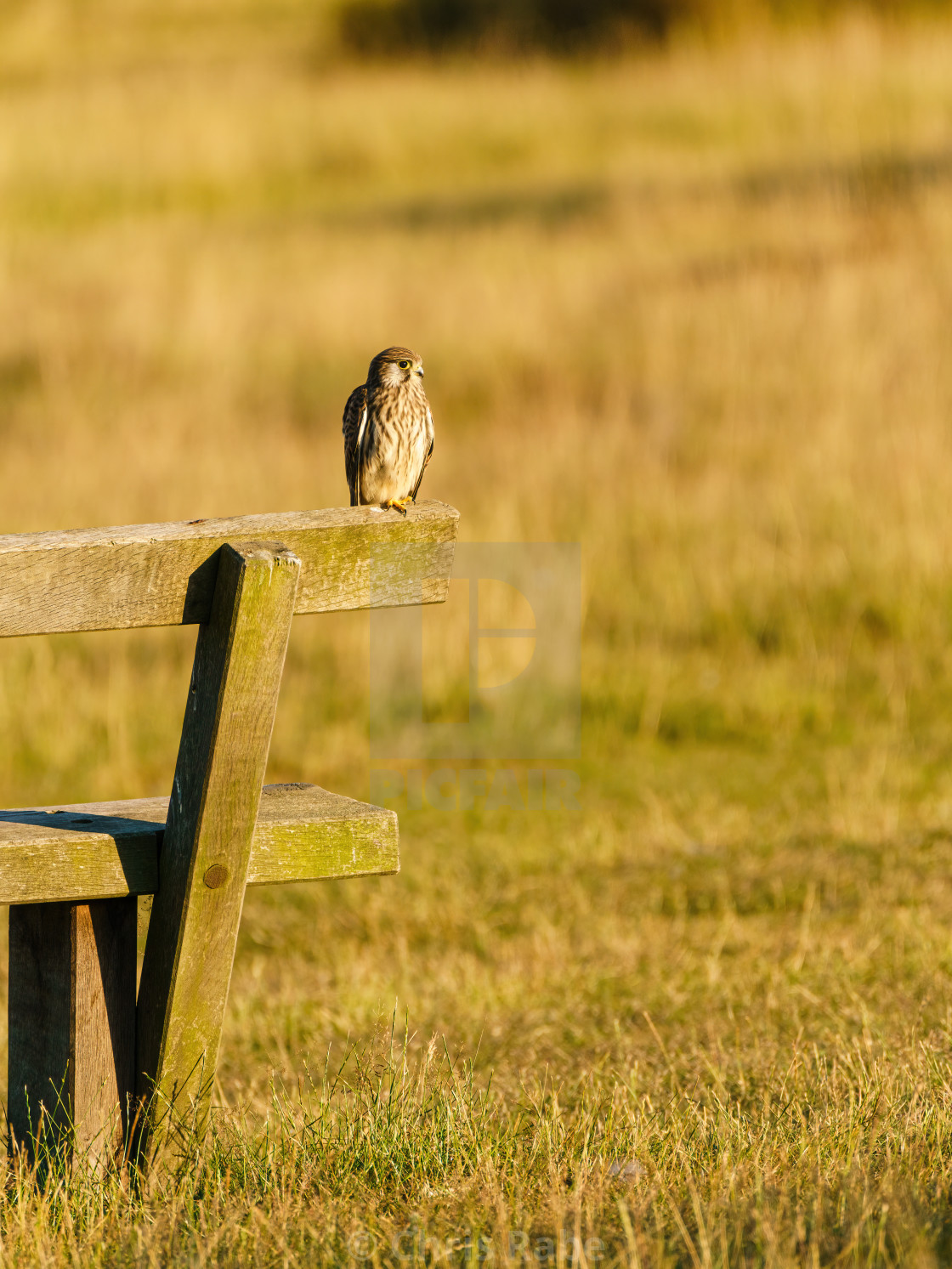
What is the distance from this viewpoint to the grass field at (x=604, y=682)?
2.59m

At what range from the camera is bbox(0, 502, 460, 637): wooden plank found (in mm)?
2303

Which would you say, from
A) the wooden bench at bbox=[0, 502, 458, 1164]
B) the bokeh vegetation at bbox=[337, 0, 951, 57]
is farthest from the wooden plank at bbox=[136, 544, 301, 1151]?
the bokeh vegetation at bbox=[337, 0, 951, 57]

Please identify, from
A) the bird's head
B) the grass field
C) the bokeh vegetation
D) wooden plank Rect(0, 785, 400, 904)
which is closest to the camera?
wooden plank Rect(0, 785, 400, 904)

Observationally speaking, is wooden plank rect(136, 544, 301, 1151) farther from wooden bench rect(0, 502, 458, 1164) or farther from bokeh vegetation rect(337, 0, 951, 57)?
bokeh vegetation rect(337, 0, 951, 57)

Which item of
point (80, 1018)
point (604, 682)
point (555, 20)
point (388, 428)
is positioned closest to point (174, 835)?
point (80, 1018)

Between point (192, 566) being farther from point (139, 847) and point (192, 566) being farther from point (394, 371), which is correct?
point (394, 371)

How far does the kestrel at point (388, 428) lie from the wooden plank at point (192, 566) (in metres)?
1.70

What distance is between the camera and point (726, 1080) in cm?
356

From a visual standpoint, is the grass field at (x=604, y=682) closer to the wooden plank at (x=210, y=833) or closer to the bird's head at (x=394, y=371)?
the wooden plank at (x=210, y=833)

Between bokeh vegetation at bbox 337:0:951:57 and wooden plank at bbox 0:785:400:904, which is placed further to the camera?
bokeh vegetation at bbox 337:0:951:57

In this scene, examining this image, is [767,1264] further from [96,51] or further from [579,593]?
[96,51]

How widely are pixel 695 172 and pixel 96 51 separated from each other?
2250cm

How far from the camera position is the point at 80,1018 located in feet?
8.75

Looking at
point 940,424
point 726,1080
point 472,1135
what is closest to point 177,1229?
point 472,1135
